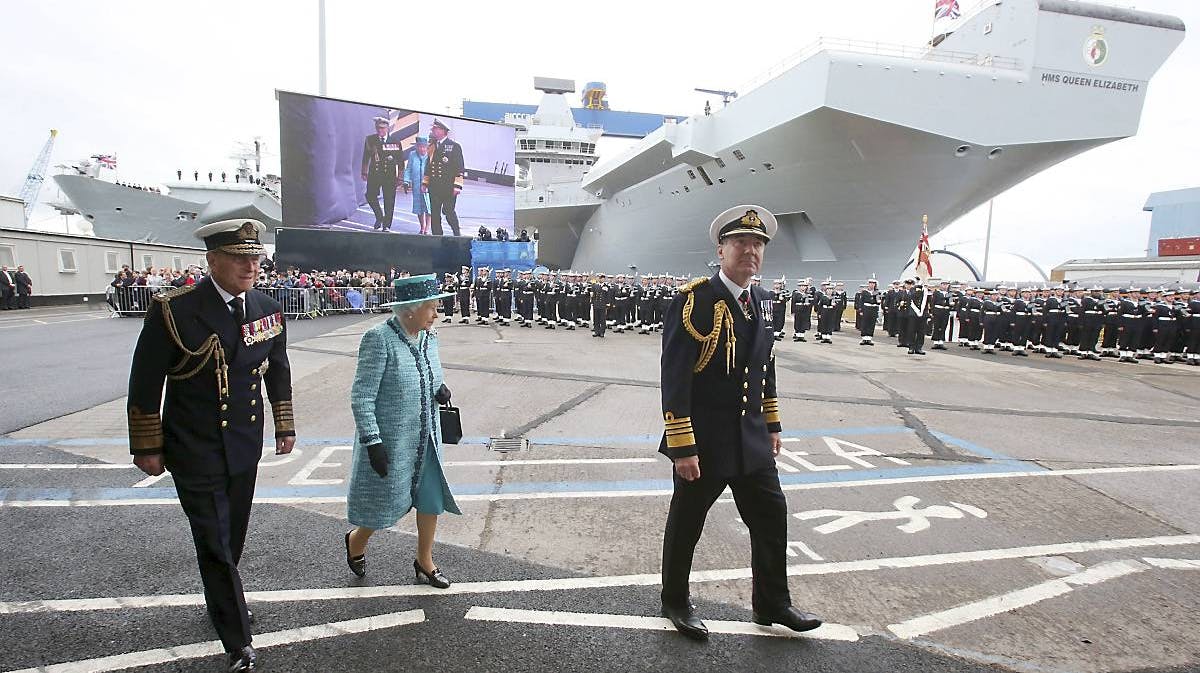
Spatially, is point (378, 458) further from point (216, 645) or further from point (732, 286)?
point (732, 286)

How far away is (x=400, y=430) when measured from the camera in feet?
8.84

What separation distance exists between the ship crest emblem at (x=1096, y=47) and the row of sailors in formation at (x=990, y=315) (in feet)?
24.7

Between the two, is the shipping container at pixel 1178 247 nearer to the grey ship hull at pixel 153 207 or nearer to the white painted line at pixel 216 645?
the white painted line at pixel 216 645

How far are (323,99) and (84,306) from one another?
41.4ft

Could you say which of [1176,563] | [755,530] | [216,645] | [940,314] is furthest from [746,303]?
[940,314]

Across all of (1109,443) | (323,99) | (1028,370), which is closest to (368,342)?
(1109,443)

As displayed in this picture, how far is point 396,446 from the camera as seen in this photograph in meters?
2.68

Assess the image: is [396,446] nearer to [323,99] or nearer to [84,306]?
[84,306]

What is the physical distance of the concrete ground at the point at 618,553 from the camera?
240 cm

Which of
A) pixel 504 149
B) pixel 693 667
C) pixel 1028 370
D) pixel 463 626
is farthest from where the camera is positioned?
pixel 504 149

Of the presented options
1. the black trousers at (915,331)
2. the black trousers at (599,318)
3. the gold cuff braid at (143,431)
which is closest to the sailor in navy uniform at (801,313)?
the black trousers at (915,331)

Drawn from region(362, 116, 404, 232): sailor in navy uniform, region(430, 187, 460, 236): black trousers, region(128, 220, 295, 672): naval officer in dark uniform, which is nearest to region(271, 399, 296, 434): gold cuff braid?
region(128, 220, 295, 672): naval officer in dark uniform

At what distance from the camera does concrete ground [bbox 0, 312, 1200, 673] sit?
7.86 ft

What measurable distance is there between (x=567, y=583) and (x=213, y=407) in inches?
73.0
